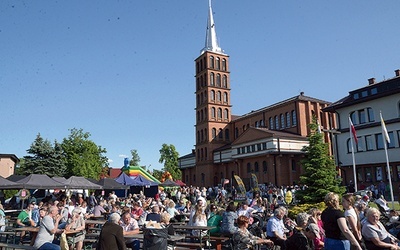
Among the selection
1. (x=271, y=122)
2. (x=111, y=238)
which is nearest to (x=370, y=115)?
(x=271, y=122)

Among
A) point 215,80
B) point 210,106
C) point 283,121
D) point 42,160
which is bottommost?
point 42,160

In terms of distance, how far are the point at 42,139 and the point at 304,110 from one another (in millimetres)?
38279

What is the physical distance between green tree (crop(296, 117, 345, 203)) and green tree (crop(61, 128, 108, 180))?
1645 inches

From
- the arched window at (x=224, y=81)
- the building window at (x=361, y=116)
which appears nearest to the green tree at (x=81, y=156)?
the arched window at (x=224, y=81)

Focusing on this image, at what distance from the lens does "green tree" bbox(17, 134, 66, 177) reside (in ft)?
153

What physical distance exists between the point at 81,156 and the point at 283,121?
34.3 metres

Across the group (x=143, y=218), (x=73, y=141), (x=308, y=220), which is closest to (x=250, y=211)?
(x=143, y=218)

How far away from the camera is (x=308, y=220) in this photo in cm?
700

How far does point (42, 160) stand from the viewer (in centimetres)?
4716

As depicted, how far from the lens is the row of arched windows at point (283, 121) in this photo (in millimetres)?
52750

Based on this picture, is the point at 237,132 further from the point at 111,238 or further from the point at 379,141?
the point at 111,238

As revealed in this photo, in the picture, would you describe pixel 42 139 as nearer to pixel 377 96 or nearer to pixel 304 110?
pixel 304 110

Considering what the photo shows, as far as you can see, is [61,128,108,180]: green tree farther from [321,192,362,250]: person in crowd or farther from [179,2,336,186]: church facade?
[321,192,362,250]: person in crowd

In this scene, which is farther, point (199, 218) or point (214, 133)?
point (214, 133)
